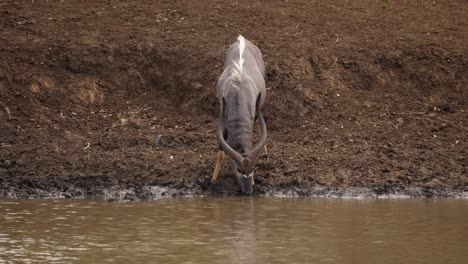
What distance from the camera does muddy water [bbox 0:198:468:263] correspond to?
10508 mm

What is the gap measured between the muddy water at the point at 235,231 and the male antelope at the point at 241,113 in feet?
1.93

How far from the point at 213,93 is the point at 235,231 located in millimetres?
7003

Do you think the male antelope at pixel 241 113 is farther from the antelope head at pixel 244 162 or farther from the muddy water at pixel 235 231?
the muddy water at pixel 235 231

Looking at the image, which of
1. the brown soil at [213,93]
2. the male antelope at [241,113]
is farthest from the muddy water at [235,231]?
the brown soil at [213,93]

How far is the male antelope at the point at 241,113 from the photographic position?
15.2 meters

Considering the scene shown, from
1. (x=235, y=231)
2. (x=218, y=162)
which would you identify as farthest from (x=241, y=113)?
(x=235, y=231)

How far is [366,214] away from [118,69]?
7.69 metres

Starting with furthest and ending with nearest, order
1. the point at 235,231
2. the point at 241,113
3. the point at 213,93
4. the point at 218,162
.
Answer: the point at 213,93 < the point at 241,113 < the point at 218,162 < the point at 235,231

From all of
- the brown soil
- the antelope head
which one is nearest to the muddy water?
the antelope head

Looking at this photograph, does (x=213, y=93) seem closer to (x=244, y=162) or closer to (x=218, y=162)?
(x=218, y=162)

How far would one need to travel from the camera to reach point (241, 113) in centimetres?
1580

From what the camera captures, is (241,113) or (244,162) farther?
(241,113)

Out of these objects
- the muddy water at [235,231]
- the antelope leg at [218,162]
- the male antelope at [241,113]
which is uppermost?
the male antelope at [241,113]

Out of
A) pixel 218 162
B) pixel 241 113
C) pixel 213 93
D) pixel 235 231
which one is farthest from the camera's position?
pixel 213 93
